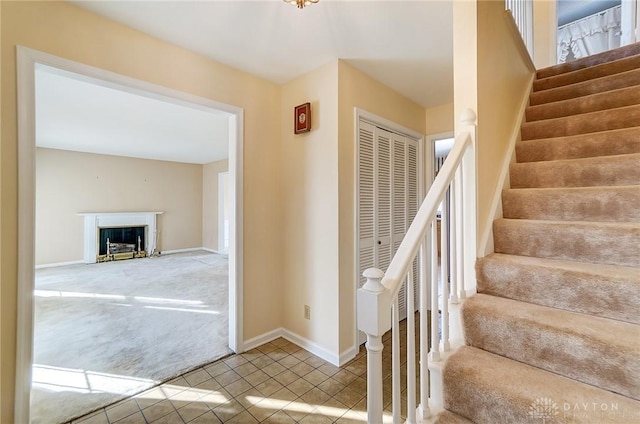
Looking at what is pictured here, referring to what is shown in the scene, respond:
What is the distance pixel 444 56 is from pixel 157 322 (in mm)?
3949

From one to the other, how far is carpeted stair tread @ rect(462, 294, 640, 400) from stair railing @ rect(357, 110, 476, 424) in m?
0.15

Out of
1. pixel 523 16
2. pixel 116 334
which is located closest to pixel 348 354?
pixel 116 334

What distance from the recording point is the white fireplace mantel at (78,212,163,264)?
6059mm

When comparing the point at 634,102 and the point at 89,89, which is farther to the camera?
the point at 89,89

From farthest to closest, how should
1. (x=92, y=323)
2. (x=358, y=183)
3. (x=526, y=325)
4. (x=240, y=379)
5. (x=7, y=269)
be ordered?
(x=92, y=323), (x=358, y=183), (x=240, y=379), (x=7, y=269), (x=526, y=325)

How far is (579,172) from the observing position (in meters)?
1.56

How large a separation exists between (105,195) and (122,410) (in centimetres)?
623

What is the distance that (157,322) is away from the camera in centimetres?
301

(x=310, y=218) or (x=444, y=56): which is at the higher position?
(x=444, y=56)

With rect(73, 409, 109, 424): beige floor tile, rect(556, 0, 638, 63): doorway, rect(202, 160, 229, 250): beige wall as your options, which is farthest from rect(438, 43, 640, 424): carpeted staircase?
rect(202, 160, 229, 250): beige wall

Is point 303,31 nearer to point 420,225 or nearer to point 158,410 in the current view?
point 420,225

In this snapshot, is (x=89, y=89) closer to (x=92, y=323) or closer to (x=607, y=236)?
(x=92, y=323)

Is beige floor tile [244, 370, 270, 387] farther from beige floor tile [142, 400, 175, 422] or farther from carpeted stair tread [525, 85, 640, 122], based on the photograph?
carpeted stair tread [525, 85, 640, 122]

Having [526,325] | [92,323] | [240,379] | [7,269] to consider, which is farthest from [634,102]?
[92,323]
